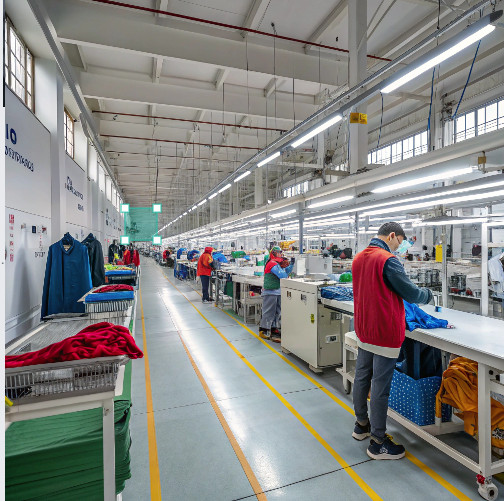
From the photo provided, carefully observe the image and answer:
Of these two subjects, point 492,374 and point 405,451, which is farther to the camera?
point 405,451

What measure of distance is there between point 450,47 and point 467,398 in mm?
2578

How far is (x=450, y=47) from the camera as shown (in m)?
2.23

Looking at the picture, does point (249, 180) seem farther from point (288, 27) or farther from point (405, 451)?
point (405, 451)

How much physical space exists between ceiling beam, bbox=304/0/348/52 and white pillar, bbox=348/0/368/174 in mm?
528

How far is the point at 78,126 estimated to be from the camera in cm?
788

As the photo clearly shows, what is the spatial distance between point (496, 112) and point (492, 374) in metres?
9.45

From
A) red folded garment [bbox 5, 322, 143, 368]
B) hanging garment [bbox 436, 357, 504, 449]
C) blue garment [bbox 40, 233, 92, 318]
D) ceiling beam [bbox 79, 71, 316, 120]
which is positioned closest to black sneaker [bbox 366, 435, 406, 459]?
hanging garment [bbox 436, 357, 504, 449]

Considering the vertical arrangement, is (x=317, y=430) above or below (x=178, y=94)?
below

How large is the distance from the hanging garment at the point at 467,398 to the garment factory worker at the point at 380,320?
1.54 ft

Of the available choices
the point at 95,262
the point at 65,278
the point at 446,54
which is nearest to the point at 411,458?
the point at 446,54

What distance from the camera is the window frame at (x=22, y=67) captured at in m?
3.90

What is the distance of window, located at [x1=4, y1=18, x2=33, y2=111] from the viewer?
12.9ft

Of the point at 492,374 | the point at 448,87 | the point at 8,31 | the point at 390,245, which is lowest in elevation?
the point at 492,374

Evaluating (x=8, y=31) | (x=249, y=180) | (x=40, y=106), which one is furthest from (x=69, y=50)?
(x=249, y=180)
